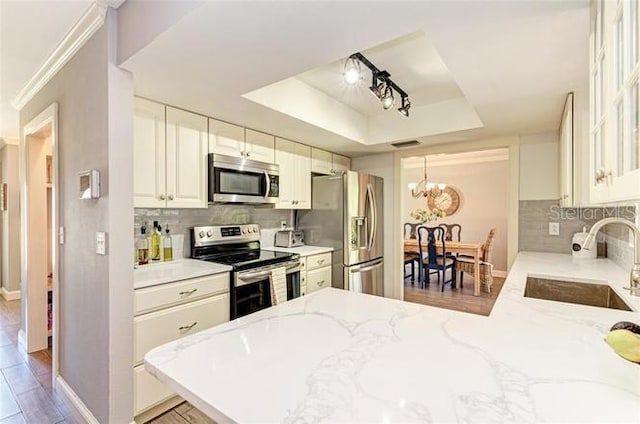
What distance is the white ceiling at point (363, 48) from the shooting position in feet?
3.96

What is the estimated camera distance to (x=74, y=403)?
1971 millimetres

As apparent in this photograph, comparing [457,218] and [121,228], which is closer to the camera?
[121,228]

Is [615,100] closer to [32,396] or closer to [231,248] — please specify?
[231,248]

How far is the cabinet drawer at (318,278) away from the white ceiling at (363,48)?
62.7 inches

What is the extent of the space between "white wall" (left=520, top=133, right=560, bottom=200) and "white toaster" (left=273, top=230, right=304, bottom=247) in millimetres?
2333

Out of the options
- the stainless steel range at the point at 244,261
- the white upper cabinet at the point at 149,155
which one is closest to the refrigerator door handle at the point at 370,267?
the stainless steel range at the point at 244,261

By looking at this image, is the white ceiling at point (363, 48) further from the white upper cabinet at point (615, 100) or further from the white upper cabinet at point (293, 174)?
the white upper cabinet at point (293, 174)

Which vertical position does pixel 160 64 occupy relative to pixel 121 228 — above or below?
above

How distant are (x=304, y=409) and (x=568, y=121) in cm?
247

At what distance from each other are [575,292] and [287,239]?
244 centimetres

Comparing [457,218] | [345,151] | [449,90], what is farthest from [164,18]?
[457,218]

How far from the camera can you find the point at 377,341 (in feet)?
3.29

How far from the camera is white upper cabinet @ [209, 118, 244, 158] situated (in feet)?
8.42

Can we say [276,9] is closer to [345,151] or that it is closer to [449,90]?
[449,90]
